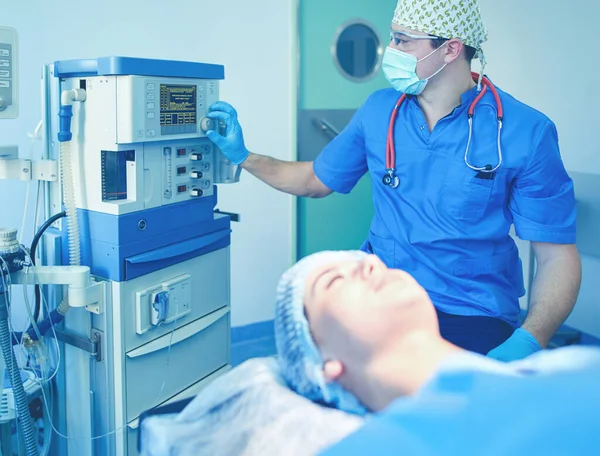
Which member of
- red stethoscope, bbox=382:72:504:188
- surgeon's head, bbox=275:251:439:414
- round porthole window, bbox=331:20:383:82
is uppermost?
round porthole window, bbox=331:20:383:82

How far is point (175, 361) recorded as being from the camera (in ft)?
6.35

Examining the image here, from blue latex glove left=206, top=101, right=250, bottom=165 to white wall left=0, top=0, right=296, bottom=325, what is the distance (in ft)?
2.82

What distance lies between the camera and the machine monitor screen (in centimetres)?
174

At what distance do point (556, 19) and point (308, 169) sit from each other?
1589mm

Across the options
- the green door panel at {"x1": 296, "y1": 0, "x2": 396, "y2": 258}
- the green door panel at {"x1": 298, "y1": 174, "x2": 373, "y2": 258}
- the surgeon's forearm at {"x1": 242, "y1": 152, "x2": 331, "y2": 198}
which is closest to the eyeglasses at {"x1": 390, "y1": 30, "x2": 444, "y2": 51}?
the surgeon's forearm at {"x1": 242, "y1": 152, "x2": 331, "y2": 198}

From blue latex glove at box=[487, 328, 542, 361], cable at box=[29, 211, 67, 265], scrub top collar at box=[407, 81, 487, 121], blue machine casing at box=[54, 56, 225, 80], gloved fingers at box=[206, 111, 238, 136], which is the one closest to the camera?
blue latex glove at box=[487, 328, 542, 361]

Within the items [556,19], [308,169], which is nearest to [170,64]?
[308,169]

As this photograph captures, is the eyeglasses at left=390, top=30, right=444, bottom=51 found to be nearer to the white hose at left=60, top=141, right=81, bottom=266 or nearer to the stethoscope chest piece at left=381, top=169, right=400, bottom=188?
the stethoscope chest piece at left=381, top=169, right=400, bottom=188

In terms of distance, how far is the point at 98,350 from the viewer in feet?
5.68

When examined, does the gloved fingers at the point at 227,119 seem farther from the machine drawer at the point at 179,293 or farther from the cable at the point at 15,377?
the cable at the point at 15,377

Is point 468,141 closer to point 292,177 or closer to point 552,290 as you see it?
point 552,290

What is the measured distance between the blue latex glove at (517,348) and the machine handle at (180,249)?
2.85 feet

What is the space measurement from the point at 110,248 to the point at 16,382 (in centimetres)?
39

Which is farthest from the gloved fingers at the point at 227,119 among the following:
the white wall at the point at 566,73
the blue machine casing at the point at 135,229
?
the white wall at the point at 566,73
